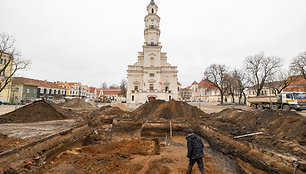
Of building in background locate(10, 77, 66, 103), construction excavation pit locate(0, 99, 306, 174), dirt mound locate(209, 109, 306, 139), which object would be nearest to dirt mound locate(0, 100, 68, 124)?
construction excavation pit locate(0, 99, 306, 174)

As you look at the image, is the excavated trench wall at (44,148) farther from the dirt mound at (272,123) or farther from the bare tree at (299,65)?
the bare tree at (299,65)

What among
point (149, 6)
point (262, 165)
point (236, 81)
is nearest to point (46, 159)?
point (262, 165)

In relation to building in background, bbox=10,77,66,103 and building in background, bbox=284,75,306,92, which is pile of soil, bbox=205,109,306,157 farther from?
building in background, bbox=10,77,66,103

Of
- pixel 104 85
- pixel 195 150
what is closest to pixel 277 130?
pixel 195 150

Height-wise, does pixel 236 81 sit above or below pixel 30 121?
above

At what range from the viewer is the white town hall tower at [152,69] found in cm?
4119

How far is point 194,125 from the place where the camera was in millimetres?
11469

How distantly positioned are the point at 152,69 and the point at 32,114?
3270 cm

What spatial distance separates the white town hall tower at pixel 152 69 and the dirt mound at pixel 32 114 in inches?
1056

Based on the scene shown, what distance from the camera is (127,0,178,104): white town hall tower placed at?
41188 millimetres

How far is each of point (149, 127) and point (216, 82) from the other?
32007mm

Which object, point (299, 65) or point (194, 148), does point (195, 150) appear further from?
point (299, 65)

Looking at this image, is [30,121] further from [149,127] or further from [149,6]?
[149,6]

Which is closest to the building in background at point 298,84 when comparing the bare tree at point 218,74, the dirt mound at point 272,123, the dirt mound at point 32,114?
the bare tree at point 218,74
